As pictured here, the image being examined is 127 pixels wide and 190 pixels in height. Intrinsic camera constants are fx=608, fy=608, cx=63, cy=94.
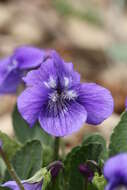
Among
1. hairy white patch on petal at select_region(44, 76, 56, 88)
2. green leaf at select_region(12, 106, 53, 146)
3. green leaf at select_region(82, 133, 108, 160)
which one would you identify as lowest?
green leaf at select_region(12, 106, 53, 146)

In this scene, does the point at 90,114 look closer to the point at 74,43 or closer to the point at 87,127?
the point at 87,127

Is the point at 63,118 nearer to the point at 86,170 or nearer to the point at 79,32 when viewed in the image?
the point at 86,170

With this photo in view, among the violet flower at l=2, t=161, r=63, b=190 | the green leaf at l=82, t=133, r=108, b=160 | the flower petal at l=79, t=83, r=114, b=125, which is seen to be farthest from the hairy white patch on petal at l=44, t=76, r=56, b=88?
the green leaf at l=82, t=133, r=108, b=160

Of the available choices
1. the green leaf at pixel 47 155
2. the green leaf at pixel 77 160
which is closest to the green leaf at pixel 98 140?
the green leaf at pixel 77 160

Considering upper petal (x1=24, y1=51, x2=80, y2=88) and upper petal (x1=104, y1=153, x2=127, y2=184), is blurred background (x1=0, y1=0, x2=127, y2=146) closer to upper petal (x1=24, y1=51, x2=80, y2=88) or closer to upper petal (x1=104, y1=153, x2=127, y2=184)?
upper petal (x1=24, y1=51, x2=80, y2=88)

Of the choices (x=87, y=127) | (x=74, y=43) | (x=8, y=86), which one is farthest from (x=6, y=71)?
(x=74, y=43)

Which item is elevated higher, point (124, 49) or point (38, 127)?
point (38, 127)

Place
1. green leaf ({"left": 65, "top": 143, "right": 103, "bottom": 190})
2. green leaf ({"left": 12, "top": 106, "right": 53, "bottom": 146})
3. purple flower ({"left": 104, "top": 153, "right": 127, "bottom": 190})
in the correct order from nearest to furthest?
purple flower ({"left": 104, "top": 153, "right": 127, "bottom": 190}), green leaf ({"left": 65, "top": 143, "right": 103, "bottom": 190}), green leaf ({"left": 12, "top": 106, "right": 53, "bottom": 146})
